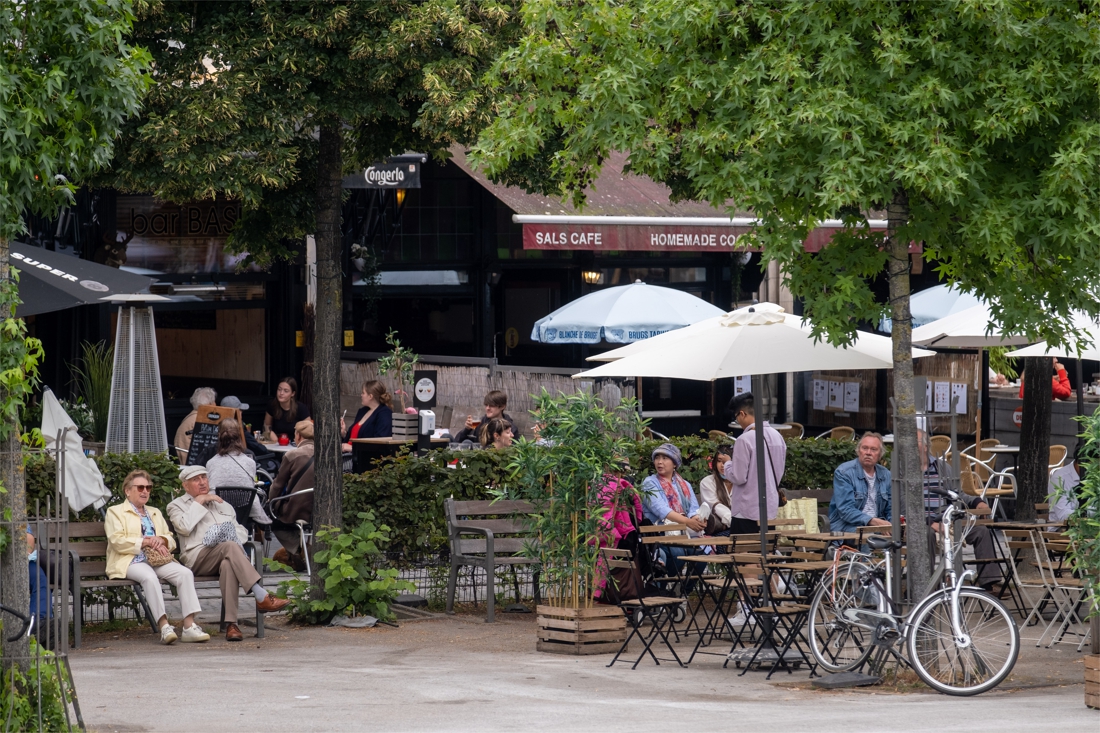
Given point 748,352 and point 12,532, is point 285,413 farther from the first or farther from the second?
point 12,532

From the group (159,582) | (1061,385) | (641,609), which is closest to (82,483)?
(159,582)

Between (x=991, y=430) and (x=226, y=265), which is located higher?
(x=226, y=265)

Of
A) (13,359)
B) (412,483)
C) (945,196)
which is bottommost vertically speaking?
(412,483)

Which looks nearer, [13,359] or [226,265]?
[13,359]

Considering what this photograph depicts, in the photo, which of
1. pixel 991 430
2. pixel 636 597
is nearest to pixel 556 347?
pixel 991 430

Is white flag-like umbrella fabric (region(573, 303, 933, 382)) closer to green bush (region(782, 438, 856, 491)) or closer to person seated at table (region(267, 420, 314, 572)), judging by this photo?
green bush (region(782, 438, 856, 491))

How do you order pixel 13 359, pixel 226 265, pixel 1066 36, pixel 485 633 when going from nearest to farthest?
pixel 13 359
pixel 1066 36
pixel 485 633
pixel 226 265

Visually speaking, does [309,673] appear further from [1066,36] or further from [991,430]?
[991,430]

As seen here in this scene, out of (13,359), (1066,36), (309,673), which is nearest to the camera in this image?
(13,359)

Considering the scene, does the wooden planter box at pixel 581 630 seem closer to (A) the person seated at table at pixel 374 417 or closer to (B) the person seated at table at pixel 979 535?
(B) the person seated at table at pixel 979 535

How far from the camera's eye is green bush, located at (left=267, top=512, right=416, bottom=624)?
10.7 meters

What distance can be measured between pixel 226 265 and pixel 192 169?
918 cm

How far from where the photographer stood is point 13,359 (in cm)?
639

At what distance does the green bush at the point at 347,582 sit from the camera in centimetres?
1072
